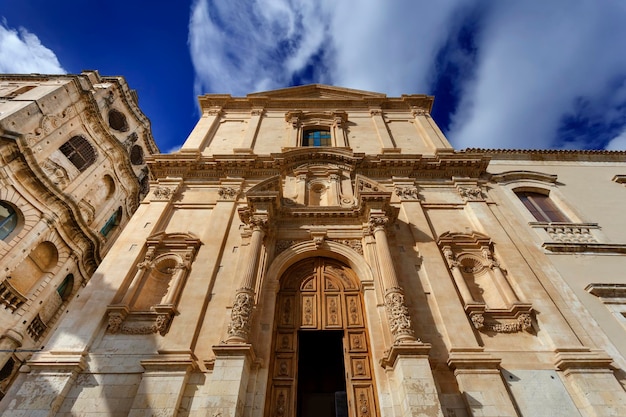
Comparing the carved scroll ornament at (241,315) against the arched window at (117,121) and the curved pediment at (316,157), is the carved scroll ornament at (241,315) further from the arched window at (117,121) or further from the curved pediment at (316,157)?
the arched window at (117,121)

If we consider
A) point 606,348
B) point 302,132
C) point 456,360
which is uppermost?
point 302,132

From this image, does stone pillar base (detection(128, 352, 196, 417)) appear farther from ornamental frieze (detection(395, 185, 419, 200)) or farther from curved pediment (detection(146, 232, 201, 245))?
ornamental frieze (detection(395, 185, 419, 200))

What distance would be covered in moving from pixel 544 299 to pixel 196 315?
9894 mm

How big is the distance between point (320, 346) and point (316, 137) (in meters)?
10.9

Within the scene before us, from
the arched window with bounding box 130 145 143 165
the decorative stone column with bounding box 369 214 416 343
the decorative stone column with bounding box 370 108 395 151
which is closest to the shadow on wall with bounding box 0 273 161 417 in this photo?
the decorative stone column with bounding box 369 214 416 343

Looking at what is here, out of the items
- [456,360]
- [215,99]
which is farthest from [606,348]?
[215,99]

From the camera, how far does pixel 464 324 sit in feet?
28.8

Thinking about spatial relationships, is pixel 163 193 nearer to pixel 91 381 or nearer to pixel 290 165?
pixel 290 165

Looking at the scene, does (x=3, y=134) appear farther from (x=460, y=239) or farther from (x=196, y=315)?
(x=460, y=239)

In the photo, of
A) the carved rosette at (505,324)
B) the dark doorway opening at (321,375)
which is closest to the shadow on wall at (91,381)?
the dark doorway opening at (321,375)

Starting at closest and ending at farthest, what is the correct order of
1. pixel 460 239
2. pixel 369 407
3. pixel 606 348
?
pixel 369 407 → pixel 606 348 → pixel 460 239

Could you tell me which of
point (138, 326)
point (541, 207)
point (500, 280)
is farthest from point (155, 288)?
point (541, 207)

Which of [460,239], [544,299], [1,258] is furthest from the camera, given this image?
[1,258]

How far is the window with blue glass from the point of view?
1744 cm
